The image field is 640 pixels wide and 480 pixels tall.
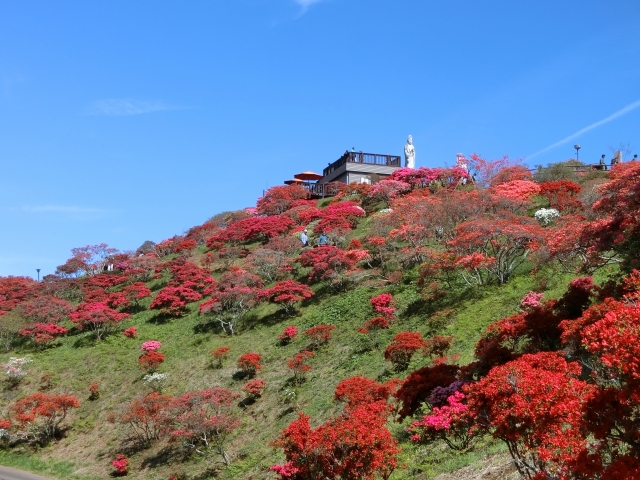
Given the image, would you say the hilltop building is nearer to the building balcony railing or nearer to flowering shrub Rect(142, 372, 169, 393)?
the building balcony railing

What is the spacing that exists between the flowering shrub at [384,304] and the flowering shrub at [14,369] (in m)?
18.3

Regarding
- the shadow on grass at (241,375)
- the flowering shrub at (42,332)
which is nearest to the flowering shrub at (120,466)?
the shadow on grass at (241,375)

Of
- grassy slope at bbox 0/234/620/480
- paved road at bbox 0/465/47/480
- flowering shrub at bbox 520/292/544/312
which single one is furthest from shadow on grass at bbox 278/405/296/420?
paved road at bbox 0/465/47/480

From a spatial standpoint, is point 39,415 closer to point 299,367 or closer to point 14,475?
point 14,475

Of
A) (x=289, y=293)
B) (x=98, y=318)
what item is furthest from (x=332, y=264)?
(x=98, y=318)

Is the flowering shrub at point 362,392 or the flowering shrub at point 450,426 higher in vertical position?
the flowering shrub at point 362,392

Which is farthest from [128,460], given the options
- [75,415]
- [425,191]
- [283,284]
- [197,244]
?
[197,244]

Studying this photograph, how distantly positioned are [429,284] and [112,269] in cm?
3401

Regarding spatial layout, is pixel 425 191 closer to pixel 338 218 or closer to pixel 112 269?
pixel 338 218

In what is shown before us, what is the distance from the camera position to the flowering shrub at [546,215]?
30.4 metres

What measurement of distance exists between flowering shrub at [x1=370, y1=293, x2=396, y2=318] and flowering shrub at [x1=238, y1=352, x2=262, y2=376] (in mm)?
5559

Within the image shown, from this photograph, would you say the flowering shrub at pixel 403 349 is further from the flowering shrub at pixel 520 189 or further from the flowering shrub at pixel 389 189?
the flowering shrub at pixel 389 189

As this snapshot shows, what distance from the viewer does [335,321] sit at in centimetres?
2797

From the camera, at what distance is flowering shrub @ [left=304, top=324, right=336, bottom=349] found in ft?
85.2
